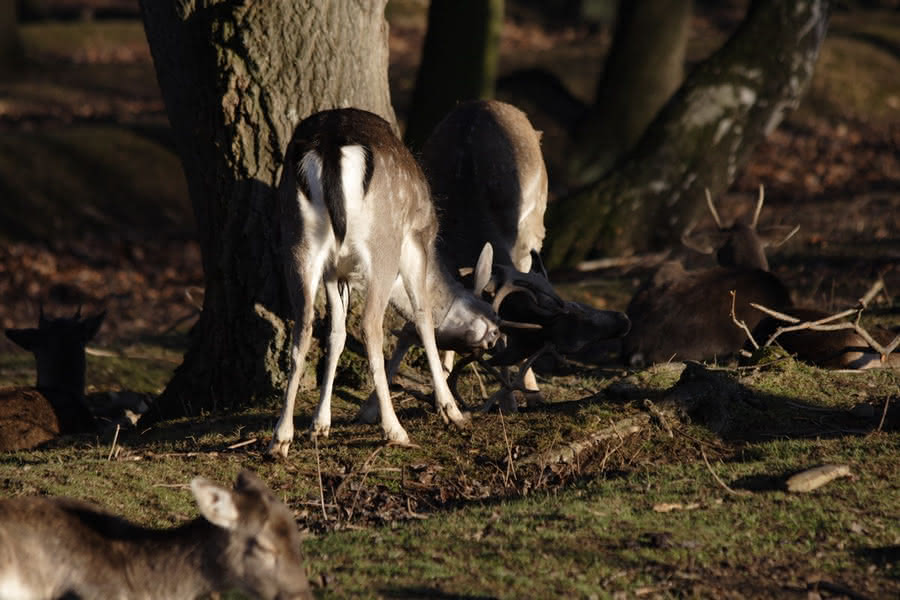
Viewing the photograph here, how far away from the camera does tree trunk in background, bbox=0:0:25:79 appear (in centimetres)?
2395

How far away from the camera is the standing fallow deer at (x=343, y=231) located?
6691 mm

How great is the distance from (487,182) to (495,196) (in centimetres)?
13

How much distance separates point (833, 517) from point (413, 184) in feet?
9.86

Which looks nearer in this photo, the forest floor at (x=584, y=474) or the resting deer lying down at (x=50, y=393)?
the forest floor at (x=584, y=474)

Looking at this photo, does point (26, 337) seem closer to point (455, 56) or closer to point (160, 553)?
point (160, 553)

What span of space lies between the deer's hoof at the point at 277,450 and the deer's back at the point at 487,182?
2747 mm

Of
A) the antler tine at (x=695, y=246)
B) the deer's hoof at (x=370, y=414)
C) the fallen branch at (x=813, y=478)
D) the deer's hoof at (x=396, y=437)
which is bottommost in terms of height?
the antler tine at (x=695, y=246)

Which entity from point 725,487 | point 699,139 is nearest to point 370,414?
point 725,487

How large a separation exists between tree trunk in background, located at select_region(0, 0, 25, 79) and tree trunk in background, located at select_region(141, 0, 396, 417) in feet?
55.8

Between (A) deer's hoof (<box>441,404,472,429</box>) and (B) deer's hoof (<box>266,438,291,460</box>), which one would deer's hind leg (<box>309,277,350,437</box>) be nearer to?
(B) deer's hoof (<box>266,438,291,460</box>)

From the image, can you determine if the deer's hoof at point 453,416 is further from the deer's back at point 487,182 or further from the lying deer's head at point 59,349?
the lying deer's head at point 59,349

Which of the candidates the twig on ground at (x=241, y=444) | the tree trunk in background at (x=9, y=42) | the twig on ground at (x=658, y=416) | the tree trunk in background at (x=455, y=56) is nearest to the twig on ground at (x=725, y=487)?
the twig on ground at (x=658, y=416)

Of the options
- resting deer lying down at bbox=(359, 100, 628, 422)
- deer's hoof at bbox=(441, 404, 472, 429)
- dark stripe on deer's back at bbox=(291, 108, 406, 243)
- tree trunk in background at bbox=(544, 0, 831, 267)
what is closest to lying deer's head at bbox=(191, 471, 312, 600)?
dark stripe on deer's back at bbox=(291, 108, 406, 243)

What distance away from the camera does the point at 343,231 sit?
6.68 metres
